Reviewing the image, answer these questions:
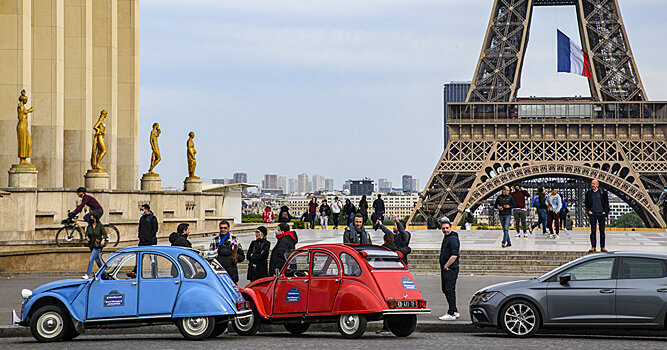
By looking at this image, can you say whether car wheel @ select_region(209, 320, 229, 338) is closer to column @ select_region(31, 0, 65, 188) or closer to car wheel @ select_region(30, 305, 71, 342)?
car wheel @ select_region(30, 305, 71, 342)

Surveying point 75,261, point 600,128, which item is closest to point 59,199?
point 75,261

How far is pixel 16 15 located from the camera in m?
29.0

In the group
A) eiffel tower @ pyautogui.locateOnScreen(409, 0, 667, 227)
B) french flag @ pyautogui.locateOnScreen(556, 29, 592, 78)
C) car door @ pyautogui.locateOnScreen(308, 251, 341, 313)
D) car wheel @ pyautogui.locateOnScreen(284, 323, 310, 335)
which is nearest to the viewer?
car door @ pyautogui.locateOnScreen(308, 251, 341, 313)

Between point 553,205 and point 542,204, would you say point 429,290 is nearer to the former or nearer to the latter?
point 542,204

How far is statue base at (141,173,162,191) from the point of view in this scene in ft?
125

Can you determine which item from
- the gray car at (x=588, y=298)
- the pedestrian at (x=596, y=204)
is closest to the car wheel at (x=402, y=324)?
the gray car at (x=588, y=298)

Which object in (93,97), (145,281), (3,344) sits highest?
(93,97)

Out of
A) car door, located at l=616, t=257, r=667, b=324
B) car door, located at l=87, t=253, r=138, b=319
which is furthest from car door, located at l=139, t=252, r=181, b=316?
car door, located at l=616, t=257, r=667, b=324

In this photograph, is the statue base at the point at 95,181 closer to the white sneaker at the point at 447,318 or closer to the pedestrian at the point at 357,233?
the pedestrian at the point at 357,233

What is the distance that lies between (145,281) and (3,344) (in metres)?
2.13

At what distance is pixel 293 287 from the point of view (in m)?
14.8

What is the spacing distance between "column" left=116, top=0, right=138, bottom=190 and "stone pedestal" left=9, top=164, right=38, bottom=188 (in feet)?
46.1

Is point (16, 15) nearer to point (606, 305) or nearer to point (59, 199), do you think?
point (59, 199)

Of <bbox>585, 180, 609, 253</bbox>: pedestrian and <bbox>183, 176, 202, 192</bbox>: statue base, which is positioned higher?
<bbox>183, 176, 202, 192</bbox>: statue base
